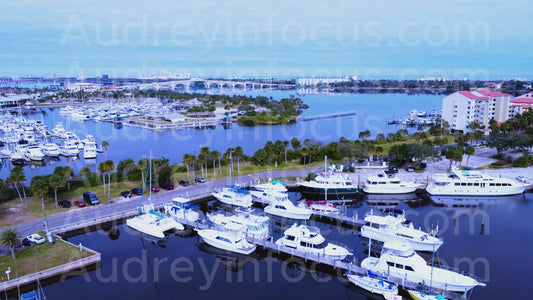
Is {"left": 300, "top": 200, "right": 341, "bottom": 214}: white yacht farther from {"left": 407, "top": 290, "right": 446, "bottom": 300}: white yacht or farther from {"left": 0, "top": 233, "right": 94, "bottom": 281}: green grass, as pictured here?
{"left": 0, "top": 233, "right": 94, "bottom": 281}: green grass

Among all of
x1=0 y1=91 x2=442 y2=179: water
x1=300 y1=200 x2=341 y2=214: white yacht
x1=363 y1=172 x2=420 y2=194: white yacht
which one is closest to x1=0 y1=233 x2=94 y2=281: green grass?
x1=300 y1=200 x2=341 y2=214: white yacht

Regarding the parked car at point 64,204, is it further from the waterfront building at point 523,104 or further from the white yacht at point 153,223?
the waterfront building at point 523,104

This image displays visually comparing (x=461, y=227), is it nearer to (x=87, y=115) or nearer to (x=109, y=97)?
(x=87, y=115)

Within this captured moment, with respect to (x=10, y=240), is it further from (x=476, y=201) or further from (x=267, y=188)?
(x=476, y=201)

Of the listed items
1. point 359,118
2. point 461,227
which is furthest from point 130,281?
point 359,118

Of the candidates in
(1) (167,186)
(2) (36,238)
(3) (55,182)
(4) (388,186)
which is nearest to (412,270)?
(4) (388,186)
